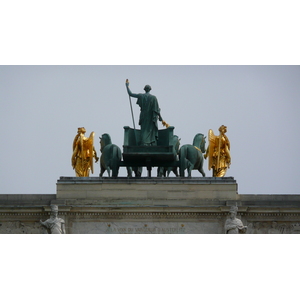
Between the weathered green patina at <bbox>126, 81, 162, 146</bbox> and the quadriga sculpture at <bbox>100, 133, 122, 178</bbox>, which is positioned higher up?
the weathered green patina at <bbox>126, 81, 162, 146</bbox>

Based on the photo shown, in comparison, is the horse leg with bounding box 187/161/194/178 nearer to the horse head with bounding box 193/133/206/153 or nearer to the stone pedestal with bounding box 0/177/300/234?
the stone pedestal with bounding box 0/177/300/234

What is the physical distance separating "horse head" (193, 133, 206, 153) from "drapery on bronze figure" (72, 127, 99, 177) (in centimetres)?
380

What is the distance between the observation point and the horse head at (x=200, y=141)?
5725 centimetres

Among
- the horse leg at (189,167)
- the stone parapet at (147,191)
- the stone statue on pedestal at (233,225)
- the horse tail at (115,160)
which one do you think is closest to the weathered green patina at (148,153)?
the horse tail at (115,160)

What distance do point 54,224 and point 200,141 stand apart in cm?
795

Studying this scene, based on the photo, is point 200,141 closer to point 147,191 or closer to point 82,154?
point 147,191

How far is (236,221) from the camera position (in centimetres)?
5228

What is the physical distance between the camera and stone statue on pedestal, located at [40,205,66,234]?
5184cm

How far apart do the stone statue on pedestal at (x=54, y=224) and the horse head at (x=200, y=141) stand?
7258mm

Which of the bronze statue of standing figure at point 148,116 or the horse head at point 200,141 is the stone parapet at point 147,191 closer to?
the bronze statue of standing figure at point 148,116

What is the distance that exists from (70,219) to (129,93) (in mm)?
5305

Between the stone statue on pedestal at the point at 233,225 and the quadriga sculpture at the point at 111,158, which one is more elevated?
the quadriga sculpture at the point at 111,158

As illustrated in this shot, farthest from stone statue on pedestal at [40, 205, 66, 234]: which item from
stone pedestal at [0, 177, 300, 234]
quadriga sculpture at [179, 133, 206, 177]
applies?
quadriga sculpture at [179, 133, 206, 177]

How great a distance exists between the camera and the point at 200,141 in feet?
188
